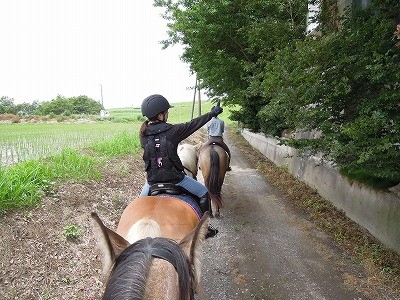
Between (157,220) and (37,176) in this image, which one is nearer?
(157,220)

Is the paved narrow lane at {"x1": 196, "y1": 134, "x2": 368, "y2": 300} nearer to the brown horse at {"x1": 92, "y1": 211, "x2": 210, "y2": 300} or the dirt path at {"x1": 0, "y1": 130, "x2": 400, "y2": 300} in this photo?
the dirt path at {"x1": 0, "y1": 130, "x2": 400, "y2": 300}

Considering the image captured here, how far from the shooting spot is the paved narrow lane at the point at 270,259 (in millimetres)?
3660

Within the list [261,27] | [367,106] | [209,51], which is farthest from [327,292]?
[209,51]

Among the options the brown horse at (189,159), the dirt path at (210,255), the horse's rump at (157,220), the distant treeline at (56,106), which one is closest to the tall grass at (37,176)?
the dirt path at (210,255)

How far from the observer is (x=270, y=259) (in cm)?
445

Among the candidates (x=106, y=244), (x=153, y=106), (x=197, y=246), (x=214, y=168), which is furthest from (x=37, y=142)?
(x=197, y=246)

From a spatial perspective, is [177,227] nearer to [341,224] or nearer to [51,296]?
[51,296]

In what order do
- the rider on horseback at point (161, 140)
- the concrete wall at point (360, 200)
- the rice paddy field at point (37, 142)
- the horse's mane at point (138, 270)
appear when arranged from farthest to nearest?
the rice paddy field at point (37, 142) < the concrete wall at point (360, 200) < the rider on horseback at point (161, 140) < the horse's mane at point (138, 270)

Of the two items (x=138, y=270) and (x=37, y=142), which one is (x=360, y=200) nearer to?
(x=138, y=270)

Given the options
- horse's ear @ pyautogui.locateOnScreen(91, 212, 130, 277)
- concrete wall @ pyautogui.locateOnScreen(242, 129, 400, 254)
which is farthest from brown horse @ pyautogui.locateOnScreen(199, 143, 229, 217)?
horse's ear @ pyautogui.locateOnScreen(91, 212, 130, 277)

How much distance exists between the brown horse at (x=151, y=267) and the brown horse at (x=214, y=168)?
178 inches

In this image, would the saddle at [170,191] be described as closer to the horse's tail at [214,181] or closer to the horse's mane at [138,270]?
the horse's mane at [138,270]

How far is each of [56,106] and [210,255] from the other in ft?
235

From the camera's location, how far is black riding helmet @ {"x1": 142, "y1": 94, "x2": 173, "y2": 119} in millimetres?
2998
